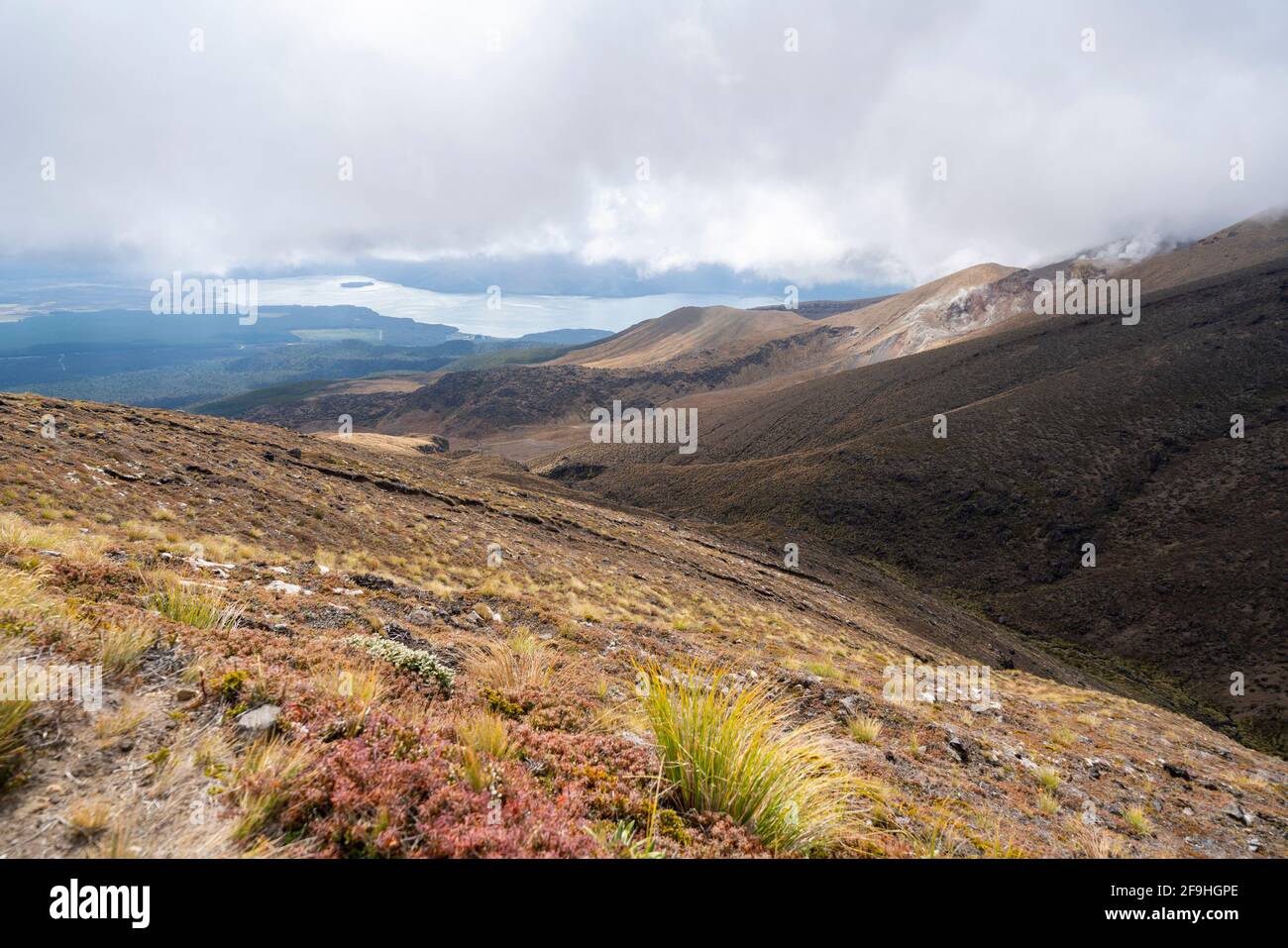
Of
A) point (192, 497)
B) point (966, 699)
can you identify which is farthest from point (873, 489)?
point (192, 497)

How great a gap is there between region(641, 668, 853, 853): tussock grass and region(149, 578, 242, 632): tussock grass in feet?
13.6

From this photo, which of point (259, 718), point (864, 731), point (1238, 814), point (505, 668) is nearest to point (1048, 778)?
point (864, 731)

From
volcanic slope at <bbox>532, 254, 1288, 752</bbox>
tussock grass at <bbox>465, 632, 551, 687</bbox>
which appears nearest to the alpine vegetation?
volcanic slope at <bbox>532, 254, 1288, 752</bbox>

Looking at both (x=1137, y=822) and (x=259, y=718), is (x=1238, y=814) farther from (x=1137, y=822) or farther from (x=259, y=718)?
(x=259, y=718)

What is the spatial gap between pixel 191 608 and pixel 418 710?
2.82 metres

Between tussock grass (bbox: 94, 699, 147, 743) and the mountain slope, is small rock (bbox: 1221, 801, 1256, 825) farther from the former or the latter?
the mountain slope

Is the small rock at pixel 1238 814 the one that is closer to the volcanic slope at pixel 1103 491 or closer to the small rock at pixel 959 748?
the small rock at pixel 959 748

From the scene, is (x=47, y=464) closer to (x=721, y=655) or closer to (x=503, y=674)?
(x=503, y=674)

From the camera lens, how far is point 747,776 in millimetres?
3570

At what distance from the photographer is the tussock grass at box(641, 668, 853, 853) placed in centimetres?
341

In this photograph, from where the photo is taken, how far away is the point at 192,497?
41.2 feet

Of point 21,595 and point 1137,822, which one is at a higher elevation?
point 21,595

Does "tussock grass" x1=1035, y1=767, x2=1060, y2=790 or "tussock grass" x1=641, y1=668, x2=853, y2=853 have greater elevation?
"tussock grass" x1=641, y1=668, x2=853, y2=853
